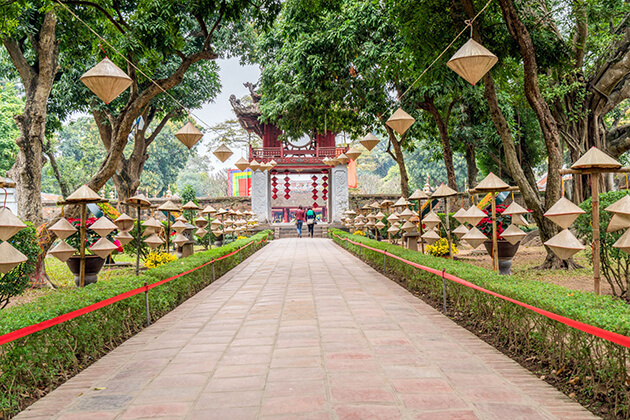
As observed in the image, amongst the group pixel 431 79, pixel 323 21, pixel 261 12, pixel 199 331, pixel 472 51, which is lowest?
pixel 199 331

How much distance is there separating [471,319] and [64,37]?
10202mm

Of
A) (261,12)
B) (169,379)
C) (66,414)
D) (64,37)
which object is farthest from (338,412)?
(64,37)

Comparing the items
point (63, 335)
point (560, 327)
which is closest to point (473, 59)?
point (560, 327)

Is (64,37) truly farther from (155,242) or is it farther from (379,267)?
(379,267)

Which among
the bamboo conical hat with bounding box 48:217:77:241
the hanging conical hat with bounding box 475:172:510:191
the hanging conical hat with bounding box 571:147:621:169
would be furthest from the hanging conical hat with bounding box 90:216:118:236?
the hanging conical hat with bounding box 571:147:621:169

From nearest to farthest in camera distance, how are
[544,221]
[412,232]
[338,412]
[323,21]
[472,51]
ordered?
[338,412] < [472,51] < [544,221] < [412,232] < [323,21]

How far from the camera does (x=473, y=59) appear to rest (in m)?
5.23

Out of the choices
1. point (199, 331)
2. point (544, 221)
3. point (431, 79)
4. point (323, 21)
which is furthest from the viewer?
point (323, 21)

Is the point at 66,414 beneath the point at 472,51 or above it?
A: beneath

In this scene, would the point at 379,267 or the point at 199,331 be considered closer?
the point at 199,331

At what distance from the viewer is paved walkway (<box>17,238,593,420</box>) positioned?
2502 millimetres

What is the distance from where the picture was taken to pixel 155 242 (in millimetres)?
8156

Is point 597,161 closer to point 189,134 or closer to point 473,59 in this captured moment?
point 473,59

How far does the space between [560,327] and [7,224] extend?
550 centimetres
